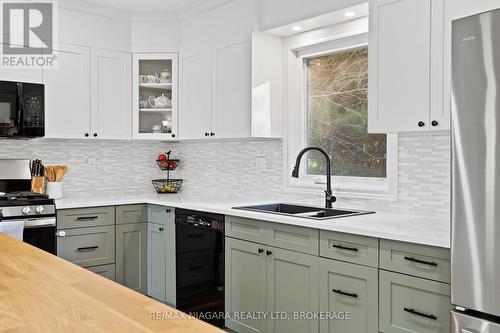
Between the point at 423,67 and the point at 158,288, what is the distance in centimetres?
265

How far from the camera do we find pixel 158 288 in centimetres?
402

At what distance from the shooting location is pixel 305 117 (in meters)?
3.79

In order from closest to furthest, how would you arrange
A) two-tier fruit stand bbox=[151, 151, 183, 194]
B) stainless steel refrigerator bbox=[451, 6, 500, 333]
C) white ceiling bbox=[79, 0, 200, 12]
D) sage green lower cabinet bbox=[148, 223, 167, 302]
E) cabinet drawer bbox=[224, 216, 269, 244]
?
stainless steel refrigerator bbox=[451, 6, 500, 333]
cabinet drawer bbox=[224, 216, 269, 244]
sage green lower cabinet bbox=[148, 223, 167, 302]
white ceiling bbox=[79, 0, 200, 12]
two-tier fruit stand bbox=[151, 151, 183, 194]

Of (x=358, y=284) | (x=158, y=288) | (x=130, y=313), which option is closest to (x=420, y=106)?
(x=358, y=284)

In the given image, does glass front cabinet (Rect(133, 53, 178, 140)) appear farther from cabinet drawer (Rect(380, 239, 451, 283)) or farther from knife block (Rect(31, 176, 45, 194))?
cabinet drawer (Rect(380, 239, 451, 283))

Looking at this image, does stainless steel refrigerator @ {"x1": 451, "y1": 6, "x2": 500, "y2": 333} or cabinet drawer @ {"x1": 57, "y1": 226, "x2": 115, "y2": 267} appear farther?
cabinet drawer @ {"x1": 57, "y1": 226, "x2": 115, "y2": 267}

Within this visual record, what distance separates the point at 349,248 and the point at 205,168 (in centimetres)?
235

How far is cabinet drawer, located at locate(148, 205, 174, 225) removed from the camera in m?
3.84

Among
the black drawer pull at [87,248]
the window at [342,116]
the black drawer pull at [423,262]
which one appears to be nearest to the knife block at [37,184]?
the black drawer pull at [87,248]

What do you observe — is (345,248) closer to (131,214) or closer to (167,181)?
(131,214)

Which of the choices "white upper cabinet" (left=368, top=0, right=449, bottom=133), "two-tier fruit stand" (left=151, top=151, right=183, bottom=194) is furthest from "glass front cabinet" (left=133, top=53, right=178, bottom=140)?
"white upper cabinet" (left=368, top=0, right=449, bottom=133)

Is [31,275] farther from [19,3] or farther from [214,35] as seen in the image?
[19,3]
